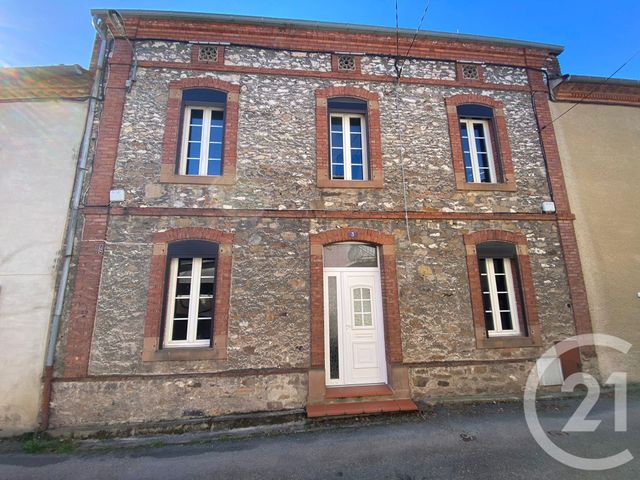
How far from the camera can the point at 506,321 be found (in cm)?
608

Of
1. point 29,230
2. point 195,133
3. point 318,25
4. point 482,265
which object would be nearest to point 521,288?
point 482,265

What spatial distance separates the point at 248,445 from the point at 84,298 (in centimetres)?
358

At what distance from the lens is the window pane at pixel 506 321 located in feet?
19.9

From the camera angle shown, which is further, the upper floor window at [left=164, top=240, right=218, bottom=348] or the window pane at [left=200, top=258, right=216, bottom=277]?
the window pane at [left=200, top=258, right=216, bottom=277]

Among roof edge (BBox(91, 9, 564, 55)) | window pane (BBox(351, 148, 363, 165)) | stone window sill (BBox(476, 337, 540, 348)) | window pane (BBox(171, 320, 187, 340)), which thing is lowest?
stone window sill (BBox(476, 337, 540, 348))

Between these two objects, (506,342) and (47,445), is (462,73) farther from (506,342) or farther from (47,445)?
(47,445)

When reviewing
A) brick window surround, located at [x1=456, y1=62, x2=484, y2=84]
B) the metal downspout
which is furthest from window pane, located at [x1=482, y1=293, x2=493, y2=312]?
the metal downspout

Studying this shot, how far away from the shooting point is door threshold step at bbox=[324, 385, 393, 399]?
523 centimetres

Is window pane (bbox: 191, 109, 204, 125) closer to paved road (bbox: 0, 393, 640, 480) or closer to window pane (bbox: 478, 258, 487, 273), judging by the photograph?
paved road (bbox: 0, 393, 640, 480)

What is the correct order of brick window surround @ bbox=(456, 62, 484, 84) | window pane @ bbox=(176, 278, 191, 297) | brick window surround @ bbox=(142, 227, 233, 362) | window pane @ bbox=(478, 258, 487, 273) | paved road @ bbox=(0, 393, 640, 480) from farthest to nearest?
brick window surround @ bbox=(456, 62, 484, 84) < window pane @ bbox=(478, 258, 487, 273) < window pane @ bbox=(176, 278, 191, 297) < brick window surround @ bbox=(142, 227, 233, 362) < paved road @ bbox=(0, 393, 640, 480)

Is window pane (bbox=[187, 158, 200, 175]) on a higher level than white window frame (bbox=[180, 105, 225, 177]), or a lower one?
lower

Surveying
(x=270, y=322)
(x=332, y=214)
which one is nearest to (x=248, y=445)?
(x=270, y=322)

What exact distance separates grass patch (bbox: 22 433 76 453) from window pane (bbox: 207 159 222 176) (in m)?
4.77

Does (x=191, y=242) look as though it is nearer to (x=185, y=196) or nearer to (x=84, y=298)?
Result: (x=185, y=196)
